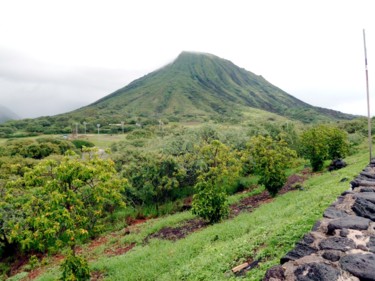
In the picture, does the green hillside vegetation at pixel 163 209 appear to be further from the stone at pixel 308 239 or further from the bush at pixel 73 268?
the stone at pixel 308 239

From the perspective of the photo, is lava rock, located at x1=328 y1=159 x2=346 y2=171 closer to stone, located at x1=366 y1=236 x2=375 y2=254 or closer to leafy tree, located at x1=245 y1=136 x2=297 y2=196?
leafy tree, located at x1=245 y1=136 x2=297 y2=196

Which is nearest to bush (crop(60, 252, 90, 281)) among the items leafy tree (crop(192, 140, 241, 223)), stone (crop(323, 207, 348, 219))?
leafy tree (crop(192, 140, 241, 223))

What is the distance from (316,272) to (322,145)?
2135cm

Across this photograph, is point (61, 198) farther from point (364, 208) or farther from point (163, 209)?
point (163, 209)

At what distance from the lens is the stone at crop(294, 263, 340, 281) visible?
3889 millimetres

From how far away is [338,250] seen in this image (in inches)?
176

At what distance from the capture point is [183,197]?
80.7ft

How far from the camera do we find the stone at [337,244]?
454 cm

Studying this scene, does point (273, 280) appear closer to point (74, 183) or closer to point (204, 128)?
point (74, 183)

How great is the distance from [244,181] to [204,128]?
31.4 ft

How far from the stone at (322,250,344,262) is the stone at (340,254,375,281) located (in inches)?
3.8

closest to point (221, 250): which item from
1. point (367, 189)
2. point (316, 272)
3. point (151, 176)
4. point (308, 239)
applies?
point (308, 239)

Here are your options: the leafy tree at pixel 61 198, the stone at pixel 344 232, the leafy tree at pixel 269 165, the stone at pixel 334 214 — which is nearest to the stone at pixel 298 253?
the stone at pixel 344 232

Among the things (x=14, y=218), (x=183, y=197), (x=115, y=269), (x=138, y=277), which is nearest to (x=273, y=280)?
(x=138, y=277)
